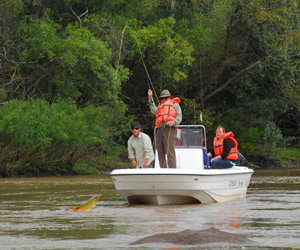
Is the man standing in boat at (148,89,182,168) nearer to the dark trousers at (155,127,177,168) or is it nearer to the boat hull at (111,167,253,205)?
the dark trousers at (155,127,177,168)

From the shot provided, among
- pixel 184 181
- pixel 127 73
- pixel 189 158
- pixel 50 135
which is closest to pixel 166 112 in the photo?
pixel 189 158

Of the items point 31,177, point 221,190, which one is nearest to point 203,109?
point 31,177

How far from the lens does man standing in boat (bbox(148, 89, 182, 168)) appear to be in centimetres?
1419

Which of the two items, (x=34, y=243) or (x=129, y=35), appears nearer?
(x=34, y=243)

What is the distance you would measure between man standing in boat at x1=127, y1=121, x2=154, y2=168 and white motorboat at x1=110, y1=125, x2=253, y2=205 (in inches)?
10.9


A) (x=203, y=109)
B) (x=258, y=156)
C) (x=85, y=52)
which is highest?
(x=85, y=52)

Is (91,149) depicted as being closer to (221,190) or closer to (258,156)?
(258,156)

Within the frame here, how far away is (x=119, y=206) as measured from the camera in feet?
44.7

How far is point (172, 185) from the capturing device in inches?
523

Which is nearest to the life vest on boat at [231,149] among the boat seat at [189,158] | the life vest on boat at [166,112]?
the boat seat at [189,158]

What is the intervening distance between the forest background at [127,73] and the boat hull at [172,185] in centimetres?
933

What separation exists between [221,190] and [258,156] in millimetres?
23273

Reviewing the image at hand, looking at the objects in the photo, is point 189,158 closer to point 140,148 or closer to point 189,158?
point 189,158

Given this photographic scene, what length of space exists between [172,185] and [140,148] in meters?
1.39
